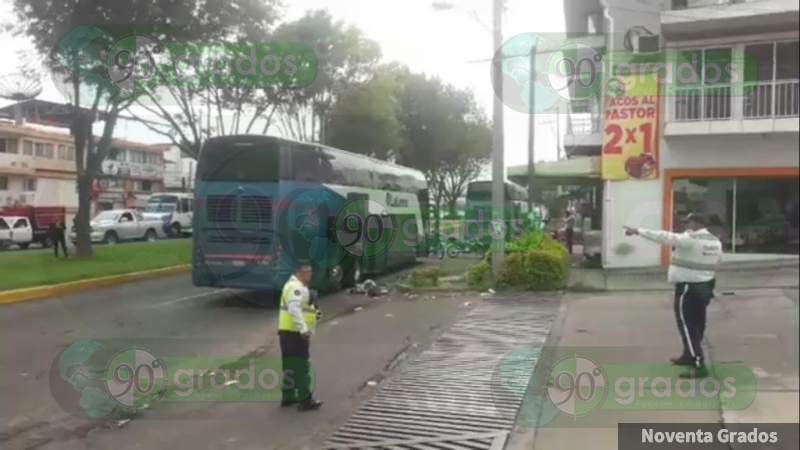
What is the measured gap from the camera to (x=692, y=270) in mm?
2035

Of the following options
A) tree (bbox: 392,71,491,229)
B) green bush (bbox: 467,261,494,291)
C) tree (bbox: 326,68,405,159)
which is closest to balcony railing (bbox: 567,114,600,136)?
tree (bbox: 392,71,491,229)

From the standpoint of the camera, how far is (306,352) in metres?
4.61

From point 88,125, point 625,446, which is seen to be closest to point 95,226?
point 88,125

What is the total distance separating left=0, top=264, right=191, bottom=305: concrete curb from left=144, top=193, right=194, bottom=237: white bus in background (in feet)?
39.5

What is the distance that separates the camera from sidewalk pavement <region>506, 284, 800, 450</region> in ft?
5.49

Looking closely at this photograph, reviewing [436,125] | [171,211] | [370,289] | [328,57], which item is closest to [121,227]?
[171,211]

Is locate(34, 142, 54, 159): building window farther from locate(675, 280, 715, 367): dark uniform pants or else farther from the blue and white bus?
locate(675, 280, 715, 367): dark uniform pants

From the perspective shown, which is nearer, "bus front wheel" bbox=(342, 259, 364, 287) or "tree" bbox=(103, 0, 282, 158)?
"bus front wheel" bbox=(342, 259, 364, 287)

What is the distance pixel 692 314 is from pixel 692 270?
0.51 m

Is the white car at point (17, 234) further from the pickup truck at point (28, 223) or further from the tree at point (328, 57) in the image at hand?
the tree at point (328, 57)

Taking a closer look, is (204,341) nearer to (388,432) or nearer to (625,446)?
(388,432)

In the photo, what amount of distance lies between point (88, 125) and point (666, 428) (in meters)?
11.6

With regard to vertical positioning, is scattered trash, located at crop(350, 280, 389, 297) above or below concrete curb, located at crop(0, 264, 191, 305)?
above

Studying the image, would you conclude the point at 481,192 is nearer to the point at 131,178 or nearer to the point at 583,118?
the point at 583,118
